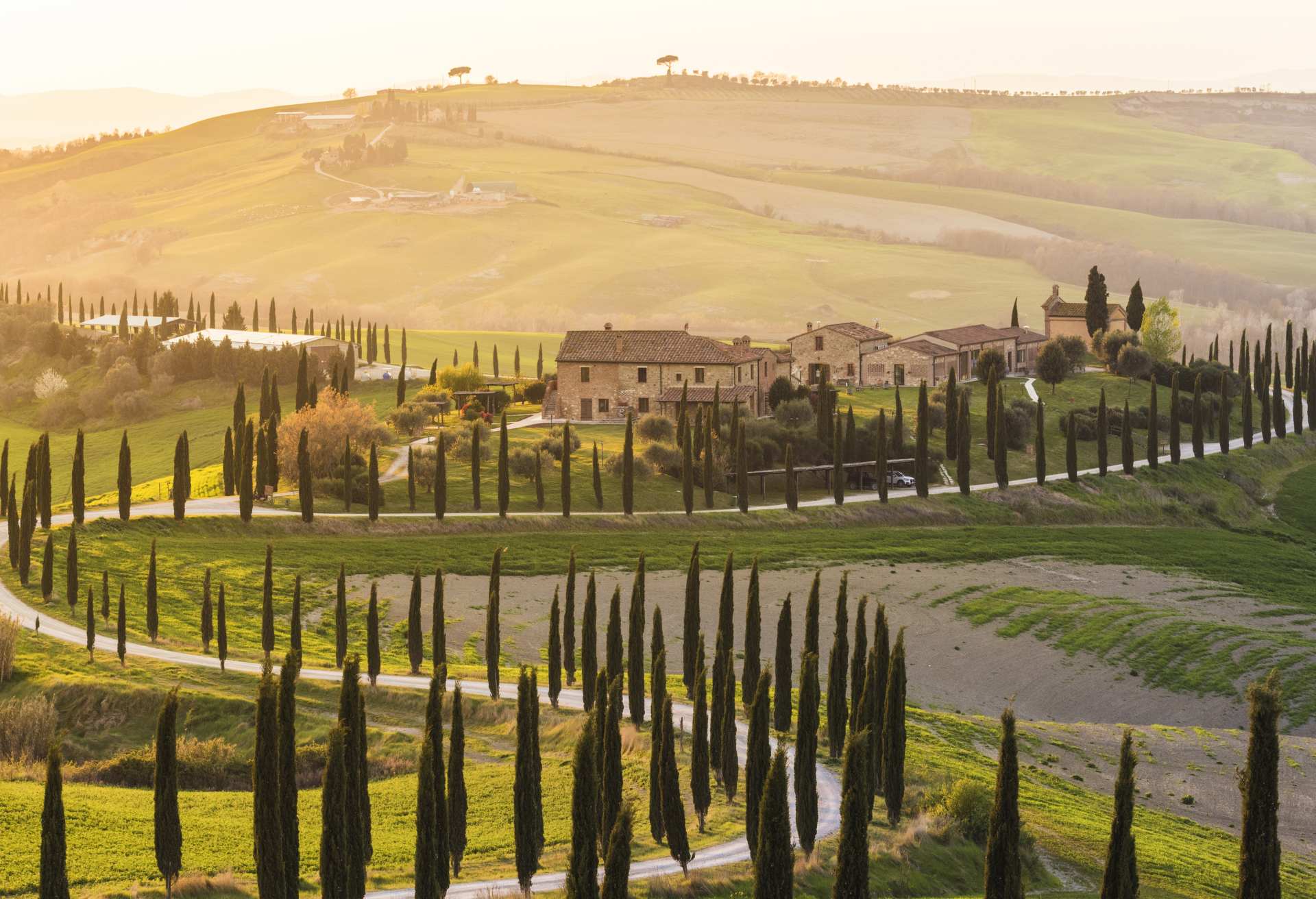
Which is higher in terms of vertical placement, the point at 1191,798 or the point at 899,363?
the point at 899,363

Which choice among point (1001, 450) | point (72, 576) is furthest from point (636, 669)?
point (1001, 450)

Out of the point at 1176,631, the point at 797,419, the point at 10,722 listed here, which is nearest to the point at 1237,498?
the point at 797,419

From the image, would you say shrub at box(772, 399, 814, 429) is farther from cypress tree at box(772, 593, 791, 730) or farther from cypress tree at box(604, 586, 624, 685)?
cypress tree at box(772, 593, 791, 730)

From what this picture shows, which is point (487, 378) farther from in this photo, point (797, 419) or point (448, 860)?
point (448, 860)

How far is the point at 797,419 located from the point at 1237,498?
31.5 m

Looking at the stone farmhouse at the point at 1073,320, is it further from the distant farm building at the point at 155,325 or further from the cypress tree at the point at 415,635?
the cypress tree at the point at 415,635

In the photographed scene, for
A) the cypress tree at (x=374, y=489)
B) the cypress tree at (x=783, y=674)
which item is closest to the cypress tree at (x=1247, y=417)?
the cypress tree at (x=374, y=489)

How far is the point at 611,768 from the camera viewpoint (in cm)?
4109

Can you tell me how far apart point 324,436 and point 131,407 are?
5887cm

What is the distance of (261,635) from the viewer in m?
68.3

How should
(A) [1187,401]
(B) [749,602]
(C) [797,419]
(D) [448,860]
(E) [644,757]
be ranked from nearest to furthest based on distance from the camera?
(D) [448,860] < (E) [644,757] < (B) [749,602] < (C) [797,419] < (A) [1187,401]

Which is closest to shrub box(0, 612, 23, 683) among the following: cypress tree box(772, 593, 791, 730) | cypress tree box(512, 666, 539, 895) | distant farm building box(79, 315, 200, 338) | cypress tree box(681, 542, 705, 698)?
cypress tree box(681, 542, 705, 698)

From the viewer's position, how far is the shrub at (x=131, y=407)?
147625 millimetres

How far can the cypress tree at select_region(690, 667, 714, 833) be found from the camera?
1746 inches
